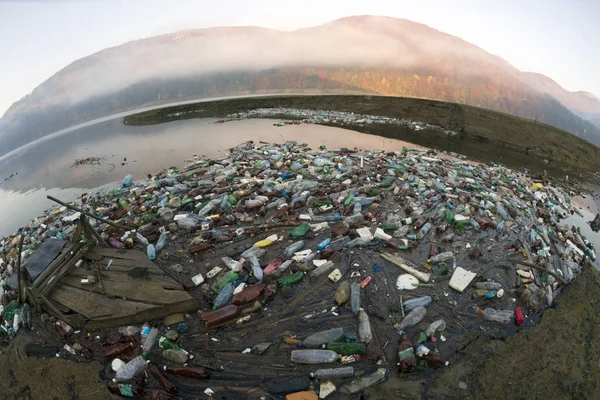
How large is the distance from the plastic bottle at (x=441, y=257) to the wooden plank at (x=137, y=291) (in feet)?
13.0

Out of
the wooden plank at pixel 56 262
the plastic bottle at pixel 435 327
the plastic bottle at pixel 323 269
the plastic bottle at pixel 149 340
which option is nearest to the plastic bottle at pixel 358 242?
the plastic bottle at pixel 323 269

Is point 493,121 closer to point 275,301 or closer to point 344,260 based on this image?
point 344,260

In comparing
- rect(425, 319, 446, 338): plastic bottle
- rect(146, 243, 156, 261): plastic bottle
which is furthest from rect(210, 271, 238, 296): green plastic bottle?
rect(425, 319, 446, 338): plastic bottle

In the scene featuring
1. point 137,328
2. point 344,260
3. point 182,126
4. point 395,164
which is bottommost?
point 137,328

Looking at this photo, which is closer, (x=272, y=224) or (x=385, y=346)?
(x=385, y=346)

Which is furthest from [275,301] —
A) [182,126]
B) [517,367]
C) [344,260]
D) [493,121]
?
[493,121]

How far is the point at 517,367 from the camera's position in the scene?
12.0 feet

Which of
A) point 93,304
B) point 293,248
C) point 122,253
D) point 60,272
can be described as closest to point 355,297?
point 293,248

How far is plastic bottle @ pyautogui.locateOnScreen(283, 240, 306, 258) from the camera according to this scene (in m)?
4.97

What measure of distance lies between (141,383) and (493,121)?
2448cm

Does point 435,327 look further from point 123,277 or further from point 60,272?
point 60,272

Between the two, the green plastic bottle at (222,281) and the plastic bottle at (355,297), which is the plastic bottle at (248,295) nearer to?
the green plastic bottle at (222,281)

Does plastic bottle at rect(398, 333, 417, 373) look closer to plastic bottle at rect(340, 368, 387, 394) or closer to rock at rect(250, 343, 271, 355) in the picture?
plastic bottle at rect(340, 368, 387, 394)

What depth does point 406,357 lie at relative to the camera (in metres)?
3.43
